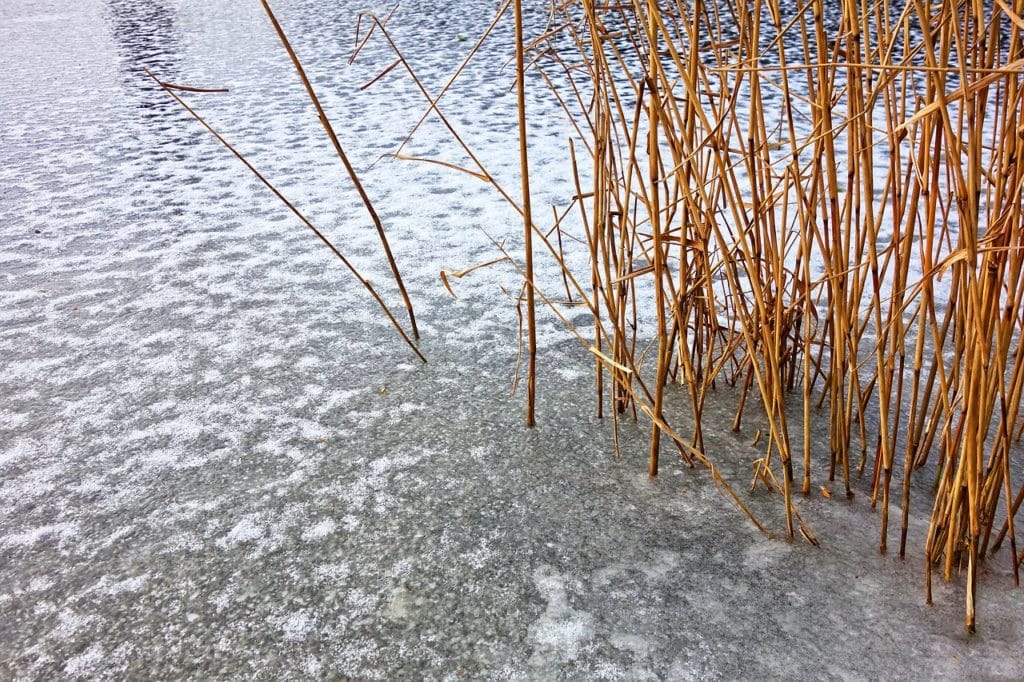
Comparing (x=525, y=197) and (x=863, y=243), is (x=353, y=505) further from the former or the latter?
(x=863, y=243)

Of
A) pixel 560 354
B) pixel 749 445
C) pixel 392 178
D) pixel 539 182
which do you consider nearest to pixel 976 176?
pixel 749 445

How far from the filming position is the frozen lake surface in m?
0.80

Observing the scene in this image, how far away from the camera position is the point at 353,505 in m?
1.01

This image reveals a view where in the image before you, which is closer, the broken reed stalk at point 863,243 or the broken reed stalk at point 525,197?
the broken reed stalk at point 863,243

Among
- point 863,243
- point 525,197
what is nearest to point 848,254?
point 863,243

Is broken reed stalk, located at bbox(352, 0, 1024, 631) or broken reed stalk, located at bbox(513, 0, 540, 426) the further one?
broken reed stalk, located at bbox(513, 0, 540, 426)

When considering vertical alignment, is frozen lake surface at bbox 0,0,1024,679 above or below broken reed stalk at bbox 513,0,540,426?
below

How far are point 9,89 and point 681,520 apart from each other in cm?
352

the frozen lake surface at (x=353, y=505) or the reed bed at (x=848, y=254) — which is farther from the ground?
the reed bed at (x=848, y=254)

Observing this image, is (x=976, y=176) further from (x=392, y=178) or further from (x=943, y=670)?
(x=392, y=178)

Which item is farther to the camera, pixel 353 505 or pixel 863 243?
pixel 353 505

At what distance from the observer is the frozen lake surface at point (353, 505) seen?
804 millimetres

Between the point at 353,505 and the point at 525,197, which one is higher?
the point at 525,197

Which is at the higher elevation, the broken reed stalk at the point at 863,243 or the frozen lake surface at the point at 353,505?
the broken reed stalk at the point at 863,243
